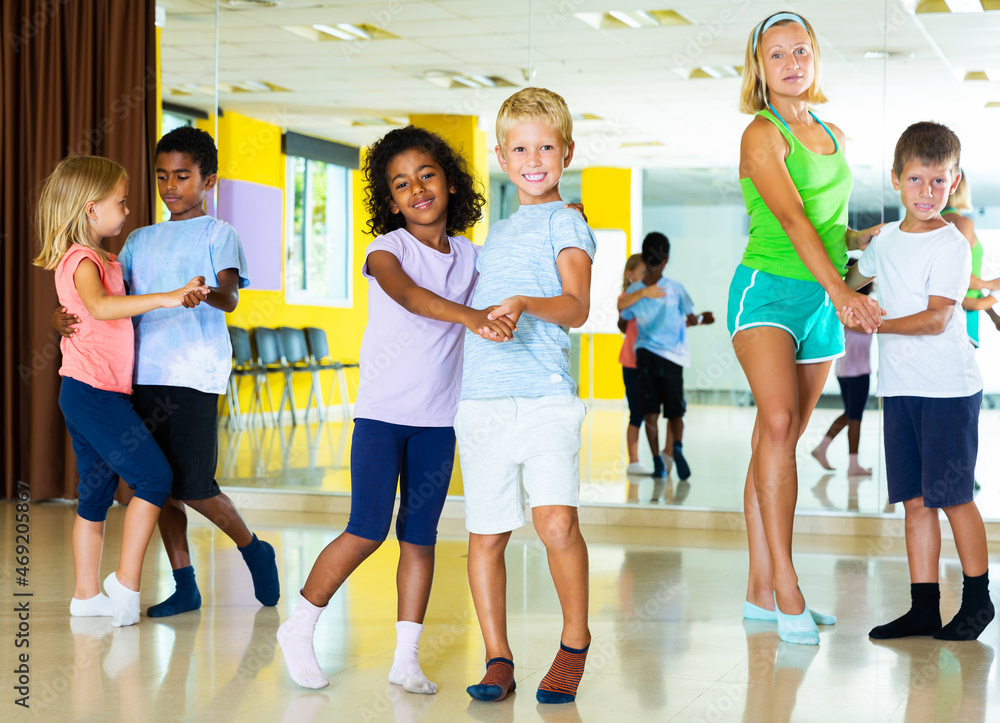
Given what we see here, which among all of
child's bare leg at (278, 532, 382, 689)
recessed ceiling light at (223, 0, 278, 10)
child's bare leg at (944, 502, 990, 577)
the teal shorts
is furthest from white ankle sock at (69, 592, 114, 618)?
recessed ceiling light at (223, 0, 278, 10)

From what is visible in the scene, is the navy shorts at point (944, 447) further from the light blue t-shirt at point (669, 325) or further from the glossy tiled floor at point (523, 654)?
the light blue t-shirt at point (669, 325)

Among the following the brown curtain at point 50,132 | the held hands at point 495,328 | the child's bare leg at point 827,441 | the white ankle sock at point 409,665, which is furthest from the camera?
the brown curtain at point 50,132

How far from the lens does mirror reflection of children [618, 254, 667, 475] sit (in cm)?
471

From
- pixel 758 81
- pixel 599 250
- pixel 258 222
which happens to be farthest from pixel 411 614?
pixel 258 222

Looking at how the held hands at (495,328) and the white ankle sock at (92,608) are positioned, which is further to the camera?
the white ankle sock at (92,608)

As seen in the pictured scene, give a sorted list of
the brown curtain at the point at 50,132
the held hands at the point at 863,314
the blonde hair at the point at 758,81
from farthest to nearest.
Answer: the brown curtain at the point at 50,132, the blonde hair at the point at 758,81, the held hands at the point at 863,314

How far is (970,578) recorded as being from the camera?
266cm

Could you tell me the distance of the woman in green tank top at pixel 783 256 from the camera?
2574 millimetres

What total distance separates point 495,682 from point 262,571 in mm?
1053

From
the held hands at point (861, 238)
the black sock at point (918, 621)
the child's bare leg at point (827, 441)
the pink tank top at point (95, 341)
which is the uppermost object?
the held hands at point (861, 238)

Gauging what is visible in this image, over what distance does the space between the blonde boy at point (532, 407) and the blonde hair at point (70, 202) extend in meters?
1.26

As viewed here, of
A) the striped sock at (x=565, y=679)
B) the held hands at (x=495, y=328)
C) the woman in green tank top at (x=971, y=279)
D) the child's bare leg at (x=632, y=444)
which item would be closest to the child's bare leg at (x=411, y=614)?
the striped sock at (x=565, y=679)

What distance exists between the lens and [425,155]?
232cm

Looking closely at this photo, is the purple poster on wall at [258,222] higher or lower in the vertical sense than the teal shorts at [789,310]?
higher
